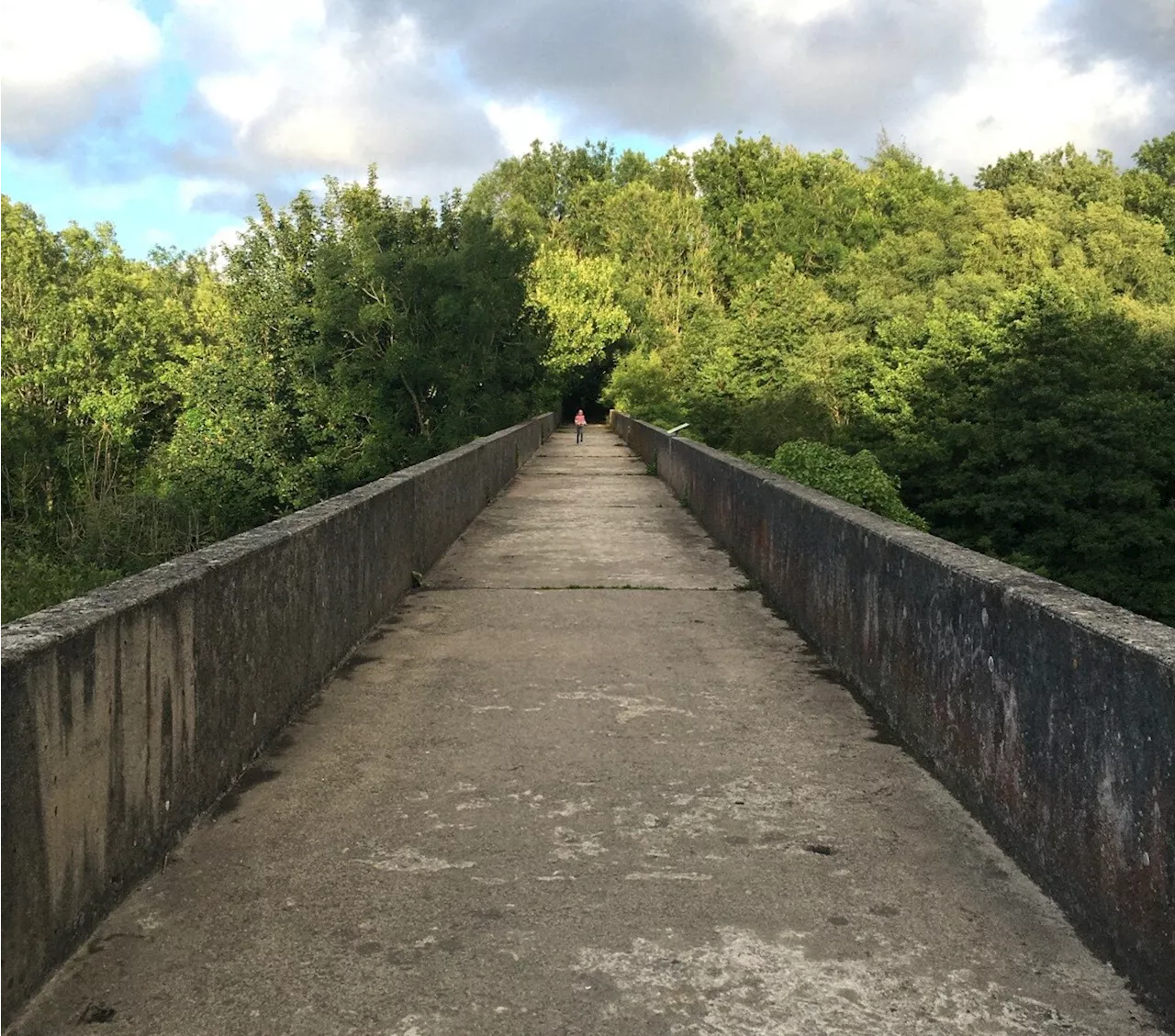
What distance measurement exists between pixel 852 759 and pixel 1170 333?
124ft

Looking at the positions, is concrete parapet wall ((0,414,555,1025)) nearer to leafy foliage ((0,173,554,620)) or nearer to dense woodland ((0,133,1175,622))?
dense woodland ((0,133,1175,622))

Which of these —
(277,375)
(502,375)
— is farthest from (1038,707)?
(502,375)

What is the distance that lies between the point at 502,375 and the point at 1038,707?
35551 mm

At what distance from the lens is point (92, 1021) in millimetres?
2758

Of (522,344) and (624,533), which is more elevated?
(522,344)

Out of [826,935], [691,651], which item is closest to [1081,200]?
[691,651]

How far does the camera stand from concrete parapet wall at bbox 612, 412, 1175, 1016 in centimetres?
289

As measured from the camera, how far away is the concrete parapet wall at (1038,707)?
2.89m

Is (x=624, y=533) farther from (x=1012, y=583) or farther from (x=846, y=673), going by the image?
(x=1012, y=583)

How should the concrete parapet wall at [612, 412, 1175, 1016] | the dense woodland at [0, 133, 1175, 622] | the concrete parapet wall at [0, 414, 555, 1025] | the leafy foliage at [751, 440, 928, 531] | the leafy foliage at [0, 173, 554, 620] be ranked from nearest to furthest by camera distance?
the concrete parapet wall at [0, 414, 555, 1025] < the concrete parapet wall at [612, 412, 1175, 1016] < the leafy foliage at [751, 440, 928, 531] < the dense woodland at [0, 133, 1175, 622] < the leafy foliage at [0, 173, 554, 620]

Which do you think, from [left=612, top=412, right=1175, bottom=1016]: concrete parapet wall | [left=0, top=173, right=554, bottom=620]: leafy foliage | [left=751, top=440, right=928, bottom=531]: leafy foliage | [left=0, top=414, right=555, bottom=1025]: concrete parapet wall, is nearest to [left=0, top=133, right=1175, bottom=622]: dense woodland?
[left=0, top=173, right=554, bottom=620]: leafy foliage

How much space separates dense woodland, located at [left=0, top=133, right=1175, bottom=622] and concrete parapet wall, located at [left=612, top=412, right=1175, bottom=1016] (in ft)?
49.7

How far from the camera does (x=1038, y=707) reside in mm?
3613

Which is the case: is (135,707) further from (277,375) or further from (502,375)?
(502,375)
